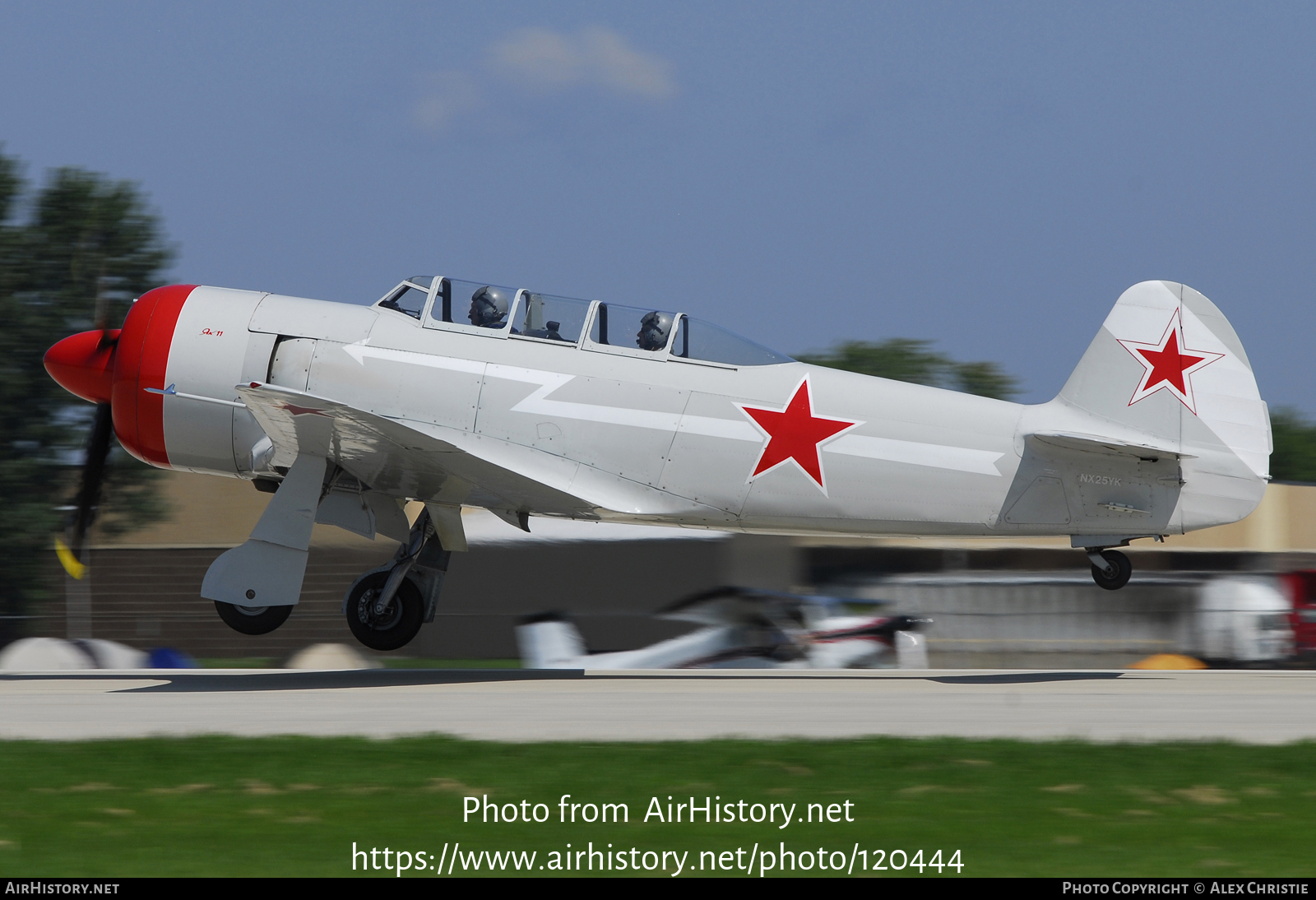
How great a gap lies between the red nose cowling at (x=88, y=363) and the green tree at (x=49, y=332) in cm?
1663

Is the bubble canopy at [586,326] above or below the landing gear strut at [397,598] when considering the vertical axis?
above

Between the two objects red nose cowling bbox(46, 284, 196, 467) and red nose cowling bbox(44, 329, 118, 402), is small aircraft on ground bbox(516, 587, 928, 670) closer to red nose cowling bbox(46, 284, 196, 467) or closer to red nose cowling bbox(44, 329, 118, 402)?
red nose cowling bbox(46, 284, 196, 467)

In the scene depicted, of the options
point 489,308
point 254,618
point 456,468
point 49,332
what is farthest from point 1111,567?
point 49,332

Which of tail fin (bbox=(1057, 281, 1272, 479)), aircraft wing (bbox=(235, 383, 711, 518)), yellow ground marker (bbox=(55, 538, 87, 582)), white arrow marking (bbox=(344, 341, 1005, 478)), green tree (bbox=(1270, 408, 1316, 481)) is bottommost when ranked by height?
green tree (bbox=(1270, 408, 1316, 481))

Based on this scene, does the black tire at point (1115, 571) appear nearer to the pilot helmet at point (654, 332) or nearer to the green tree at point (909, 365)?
the pilot helmet at point (654, 332)

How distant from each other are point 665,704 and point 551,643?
622 cm

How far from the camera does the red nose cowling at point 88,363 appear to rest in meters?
11.1

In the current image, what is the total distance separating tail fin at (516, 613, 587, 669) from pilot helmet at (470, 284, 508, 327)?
529cm

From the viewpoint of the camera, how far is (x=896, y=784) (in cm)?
613

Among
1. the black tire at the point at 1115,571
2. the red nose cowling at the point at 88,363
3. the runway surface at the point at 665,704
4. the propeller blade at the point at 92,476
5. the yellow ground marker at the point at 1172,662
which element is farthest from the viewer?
the yellow ground marker at the point at 1172,662

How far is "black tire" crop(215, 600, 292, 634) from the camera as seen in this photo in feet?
33.8

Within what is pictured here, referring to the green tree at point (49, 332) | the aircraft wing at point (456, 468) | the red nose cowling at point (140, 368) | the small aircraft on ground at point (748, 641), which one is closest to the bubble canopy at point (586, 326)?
the aircraft wing at point (456, 468)

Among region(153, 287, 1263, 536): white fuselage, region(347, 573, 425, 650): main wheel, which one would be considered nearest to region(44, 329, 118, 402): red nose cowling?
region(153, 287, 1263, 536): white fuselage

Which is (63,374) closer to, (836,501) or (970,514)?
Answer: (836,501)
